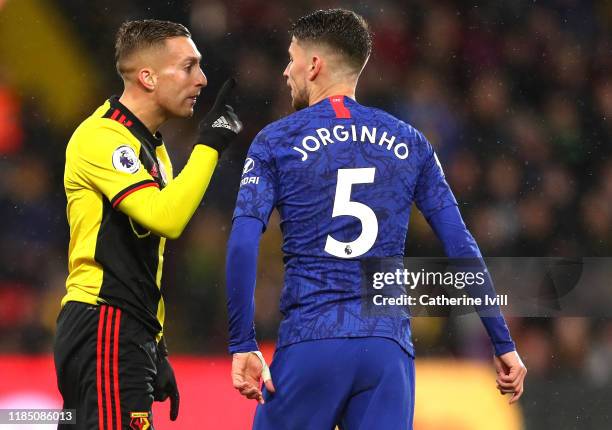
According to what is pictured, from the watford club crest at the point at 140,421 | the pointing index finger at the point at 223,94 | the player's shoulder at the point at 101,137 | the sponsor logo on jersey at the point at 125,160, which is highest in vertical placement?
the pointing index finger at the point at 223,94

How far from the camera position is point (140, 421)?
264 cm

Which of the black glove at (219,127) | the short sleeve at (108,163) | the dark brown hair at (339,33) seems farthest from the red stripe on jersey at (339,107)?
the short sleeve at (108,163)

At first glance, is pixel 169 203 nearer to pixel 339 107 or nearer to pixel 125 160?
pixel 125 160

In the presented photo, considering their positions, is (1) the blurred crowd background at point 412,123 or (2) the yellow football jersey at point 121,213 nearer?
(2) the yellow football jersey at point 121,213

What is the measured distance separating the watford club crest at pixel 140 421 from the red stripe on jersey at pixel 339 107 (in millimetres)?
1007

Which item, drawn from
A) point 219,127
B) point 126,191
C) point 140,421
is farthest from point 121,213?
point 140,421

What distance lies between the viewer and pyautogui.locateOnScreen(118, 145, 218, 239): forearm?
2641mm

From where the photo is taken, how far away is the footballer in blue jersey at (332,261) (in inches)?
95.9

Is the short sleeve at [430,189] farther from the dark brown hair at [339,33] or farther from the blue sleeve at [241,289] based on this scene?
the blue sleeve at [241,289]

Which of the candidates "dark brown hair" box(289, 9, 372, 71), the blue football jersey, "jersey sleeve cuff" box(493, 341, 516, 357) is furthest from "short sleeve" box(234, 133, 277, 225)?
"jersey sleeve cuff" box(493, 341, 516, 357)

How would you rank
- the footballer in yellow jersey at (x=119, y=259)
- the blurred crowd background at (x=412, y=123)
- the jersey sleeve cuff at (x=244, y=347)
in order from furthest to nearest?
the blurred crowd background at (x=412, y=123) → the footballer in yellow jersey at (x=119, y=259) → the jersey sleeve cuff at (x=244, y=347)

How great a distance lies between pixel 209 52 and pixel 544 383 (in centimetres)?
340

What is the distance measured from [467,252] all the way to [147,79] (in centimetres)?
118

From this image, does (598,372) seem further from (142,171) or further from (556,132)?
(142,171)
